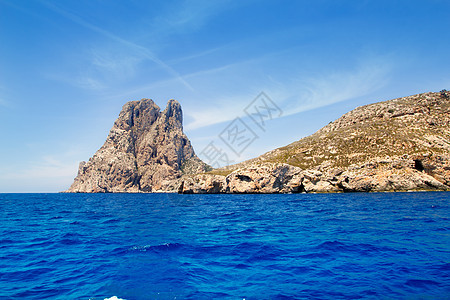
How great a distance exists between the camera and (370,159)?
80312 millimetres

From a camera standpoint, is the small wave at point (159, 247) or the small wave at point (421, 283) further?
the small wave at point (159, 247)

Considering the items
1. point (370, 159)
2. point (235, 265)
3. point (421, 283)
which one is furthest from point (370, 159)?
point (235, 265)

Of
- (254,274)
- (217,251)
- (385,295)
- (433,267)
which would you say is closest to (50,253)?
(217,251)

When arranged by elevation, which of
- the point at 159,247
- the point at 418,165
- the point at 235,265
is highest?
the point at 418,165

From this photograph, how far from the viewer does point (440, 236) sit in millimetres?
15188

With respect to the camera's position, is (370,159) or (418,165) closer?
(418,165)

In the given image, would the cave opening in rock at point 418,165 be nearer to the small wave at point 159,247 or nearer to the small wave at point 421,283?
the small wave at point 421,283

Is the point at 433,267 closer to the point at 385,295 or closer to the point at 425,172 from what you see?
the point at 385,295

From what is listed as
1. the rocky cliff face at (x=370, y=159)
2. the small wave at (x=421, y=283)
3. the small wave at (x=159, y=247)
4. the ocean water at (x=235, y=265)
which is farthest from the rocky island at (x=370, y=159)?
the small wave at (x=159, y=247)

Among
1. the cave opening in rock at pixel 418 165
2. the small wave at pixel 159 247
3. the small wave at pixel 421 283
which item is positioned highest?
the cave opening in rock at pixel 418 165

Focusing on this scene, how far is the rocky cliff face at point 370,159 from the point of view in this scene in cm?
7094

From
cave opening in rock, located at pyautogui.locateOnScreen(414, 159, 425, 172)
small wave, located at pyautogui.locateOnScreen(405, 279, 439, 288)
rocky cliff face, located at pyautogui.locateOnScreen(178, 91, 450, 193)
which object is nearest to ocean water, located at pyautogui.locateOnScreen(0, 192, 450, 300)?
small wave, located at pyautogui.locateOnScreen(405, 279, 439, 288)

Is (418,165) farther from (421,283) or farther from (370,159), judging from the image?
(421,283)

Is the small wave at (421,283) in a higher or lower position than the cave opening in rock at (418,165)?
lower
